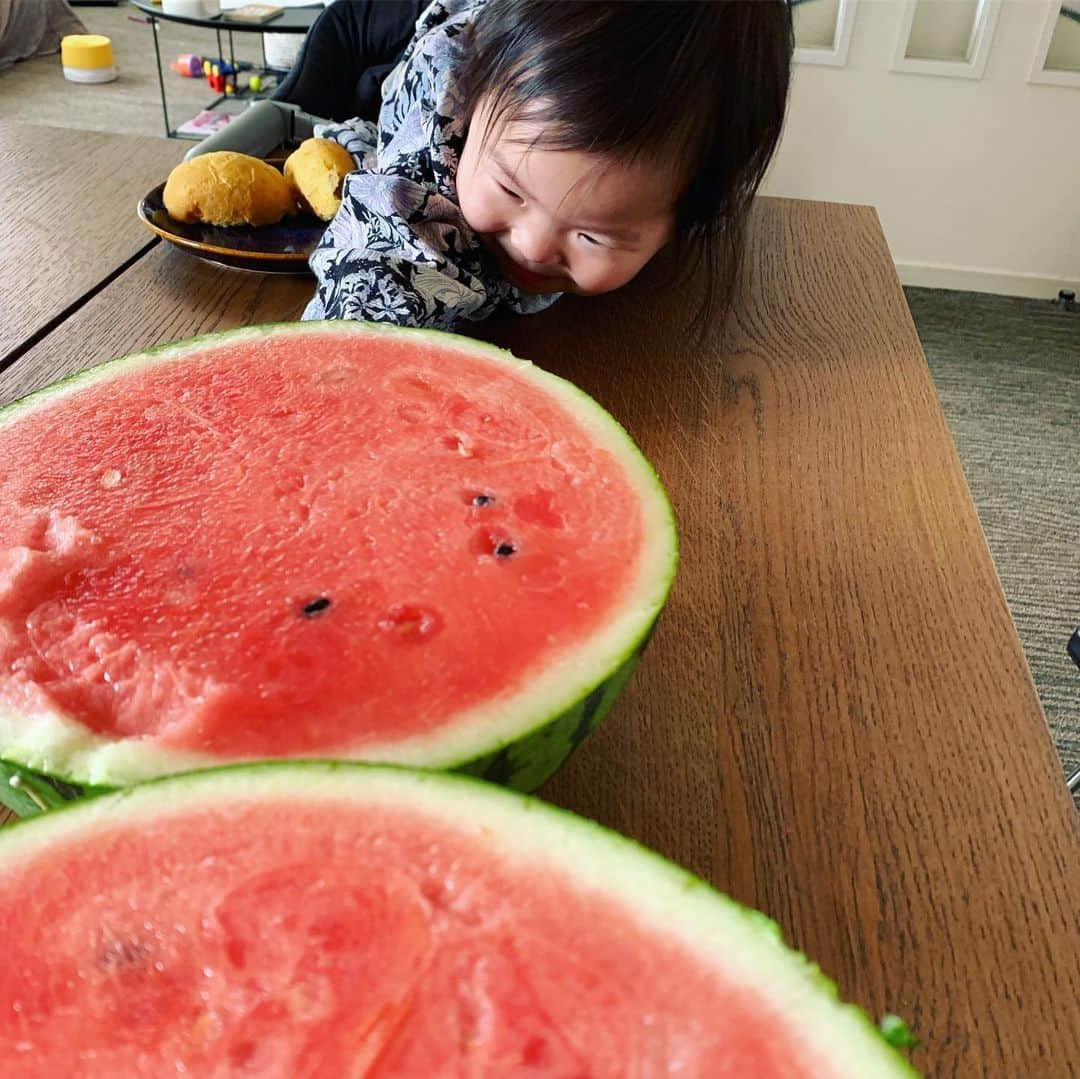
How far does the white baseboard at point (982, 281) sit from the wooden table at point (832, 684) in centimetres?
228

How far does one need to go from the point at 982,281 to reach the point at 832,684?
2.89 metres

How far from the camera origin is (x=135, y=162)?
1.32 metres

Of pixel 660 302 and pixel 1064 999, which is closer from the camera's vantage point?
pixel 1064 999

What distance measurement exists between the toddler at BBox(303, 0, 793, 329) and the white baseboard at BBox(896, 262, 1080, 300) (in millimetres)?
2227

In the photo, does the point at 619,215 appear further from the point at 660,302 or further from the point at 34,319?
the point at 34,319

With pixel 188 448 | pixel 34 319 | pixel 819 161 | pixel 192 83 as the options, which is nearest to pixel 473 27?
pixel 34 319

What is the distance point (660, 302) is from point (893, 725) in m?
0.66

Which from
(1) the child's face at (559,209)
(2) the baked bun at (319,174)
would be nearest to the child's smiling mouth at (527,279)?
(1) the child's face at (559,209)

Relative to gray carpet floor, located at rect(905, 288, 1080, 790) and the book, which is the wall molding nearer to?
gray carpet floor, located at rect(905, 288, 1080, 790)

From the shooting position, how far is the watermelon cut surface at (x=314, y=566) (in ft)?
1.34

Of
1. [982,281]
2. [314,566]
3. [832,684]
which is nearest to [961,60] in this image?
[982,281]

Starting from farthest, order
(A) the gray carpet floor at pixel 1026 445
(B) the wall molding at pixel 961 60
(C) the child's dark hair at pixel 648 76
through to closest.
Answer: (B) the wall molding at pixel 961 60, (A) the gray carpet floor at pixel 1026 445, (C) the child's dark hair at pixel 648 76

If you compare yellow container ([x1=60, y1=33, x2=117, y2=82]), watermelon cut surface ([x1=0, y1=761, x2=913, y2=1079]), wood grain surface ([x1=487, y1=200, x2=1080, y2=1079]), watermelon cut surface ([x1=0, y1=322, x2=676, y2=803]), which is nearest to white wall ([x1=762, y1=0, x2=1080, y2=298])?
wood grain surface ([x1=487, y1=200, x2=1080, y2=1079])

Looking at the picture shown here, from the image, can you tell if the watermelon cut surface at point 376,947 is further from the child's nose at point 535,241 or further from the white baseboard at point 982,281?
the white baseboard at point 982,281
